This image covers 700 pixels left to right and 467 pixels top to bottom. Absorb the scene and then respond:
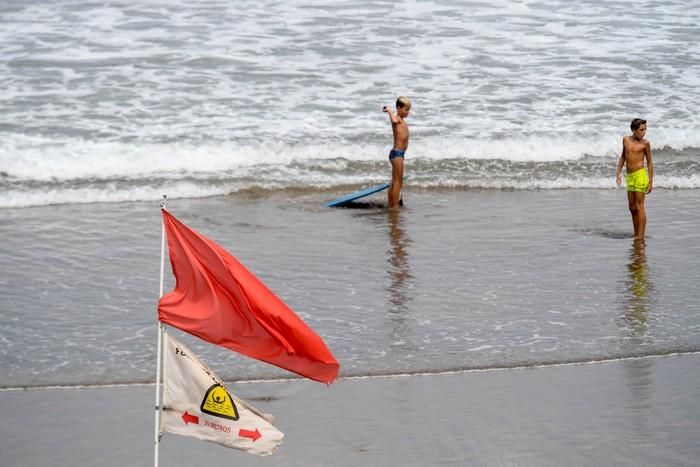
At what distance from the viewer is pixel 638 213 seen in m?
13.3

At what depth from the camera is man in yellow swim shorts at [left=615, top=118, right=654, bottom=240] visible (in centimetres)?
1334

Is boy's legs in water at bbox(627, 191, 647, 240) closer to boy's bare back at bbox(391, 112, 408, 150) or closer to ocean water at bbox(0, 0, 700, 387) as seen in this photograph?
ocean water at bbox(0, 0, 700, 387)

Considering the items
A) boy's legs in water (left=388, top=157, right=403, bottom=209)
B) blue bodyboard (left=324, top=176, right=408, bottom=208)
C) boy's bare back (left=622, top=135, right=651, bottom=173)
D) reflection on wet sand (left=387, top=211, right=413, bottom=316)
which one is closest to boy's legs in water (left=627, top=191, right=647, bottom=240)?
boy's bare back (left=622, top=135, right=651, bottom=173)

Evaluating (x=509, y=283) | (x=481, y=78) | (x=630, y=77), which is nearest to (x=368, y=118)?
(x=481, y=78)

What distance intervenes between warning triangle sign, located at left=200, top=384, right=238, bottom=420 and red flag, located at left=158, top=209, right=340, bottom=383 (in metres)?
0.26

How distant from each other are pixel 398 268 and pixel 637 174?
136 inches

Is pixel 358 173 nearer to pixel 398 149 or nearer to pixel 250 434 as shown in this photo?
pixel 398 149

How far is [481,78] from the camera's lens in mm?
22891

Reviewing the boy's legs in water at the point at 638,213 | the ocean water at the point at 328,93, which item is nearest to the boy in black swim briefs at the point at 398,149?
the ocean water at the point at 328,93

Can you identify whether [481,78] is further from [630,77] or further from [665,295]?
[665,295]

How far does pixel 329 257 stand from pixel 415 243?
1196mm

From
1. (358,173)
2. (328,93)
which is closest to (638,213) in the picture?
(358,173)

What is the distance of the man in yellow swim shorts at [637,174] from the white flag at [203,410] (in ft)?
27.0

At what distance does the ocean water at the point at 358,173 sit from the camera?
1010 centimetres
